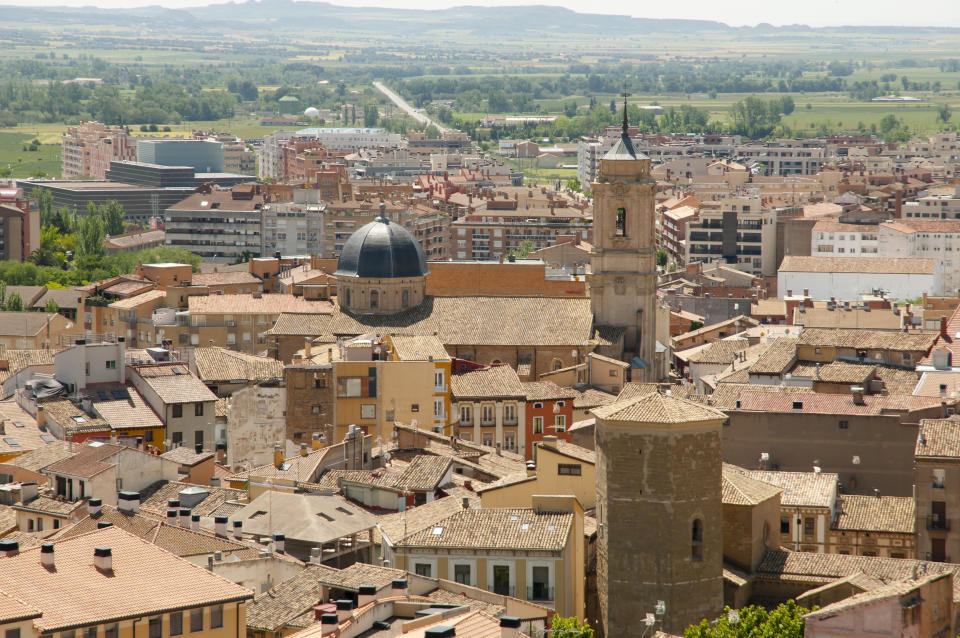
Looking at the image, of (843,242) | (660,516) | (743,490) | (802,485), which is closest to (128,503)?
(660,516)

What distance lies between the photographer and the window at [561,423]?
6253 centimetres

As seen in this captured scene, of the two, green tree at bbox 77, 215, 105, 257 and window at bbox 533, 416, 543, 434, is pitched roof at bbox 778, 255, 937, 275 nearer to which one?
green tree at bbox 77, 215, 105, 257

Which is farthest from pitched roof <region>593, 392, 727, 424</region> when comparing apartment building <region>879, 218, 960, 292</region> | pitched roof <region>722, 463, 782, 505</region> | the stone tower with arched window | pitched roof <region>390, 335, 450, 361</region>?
apartment building <region>879, 218, 960, 292</region>

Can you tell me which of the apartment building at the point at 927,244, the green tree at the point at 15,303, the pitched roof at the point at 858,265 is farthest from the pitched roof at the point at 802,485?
the apartment building at the point at 927,244

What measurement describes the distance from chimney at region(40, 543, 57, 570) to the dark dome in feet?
144

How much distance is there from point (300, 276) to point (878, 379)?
44875mm

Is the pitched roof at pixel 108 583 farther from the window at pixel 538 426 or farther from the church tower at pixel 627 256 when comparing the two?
the church tower at pixel 627 256

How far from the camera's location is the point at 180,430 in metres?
55.7

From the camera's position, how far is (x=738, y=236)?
134 m

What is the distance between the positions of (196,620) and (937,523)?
21.1 metres

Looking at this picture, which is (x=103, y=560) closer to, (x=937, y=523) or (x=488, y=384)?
(x=937, y=523)

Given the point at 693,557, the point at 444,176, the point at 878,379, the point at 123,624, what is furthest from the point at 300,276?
the point at 444,176

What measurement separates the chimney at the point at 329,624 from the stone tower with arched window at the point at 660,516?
11.4 meters

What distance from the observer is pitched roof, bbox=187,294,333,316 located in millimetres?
85500
